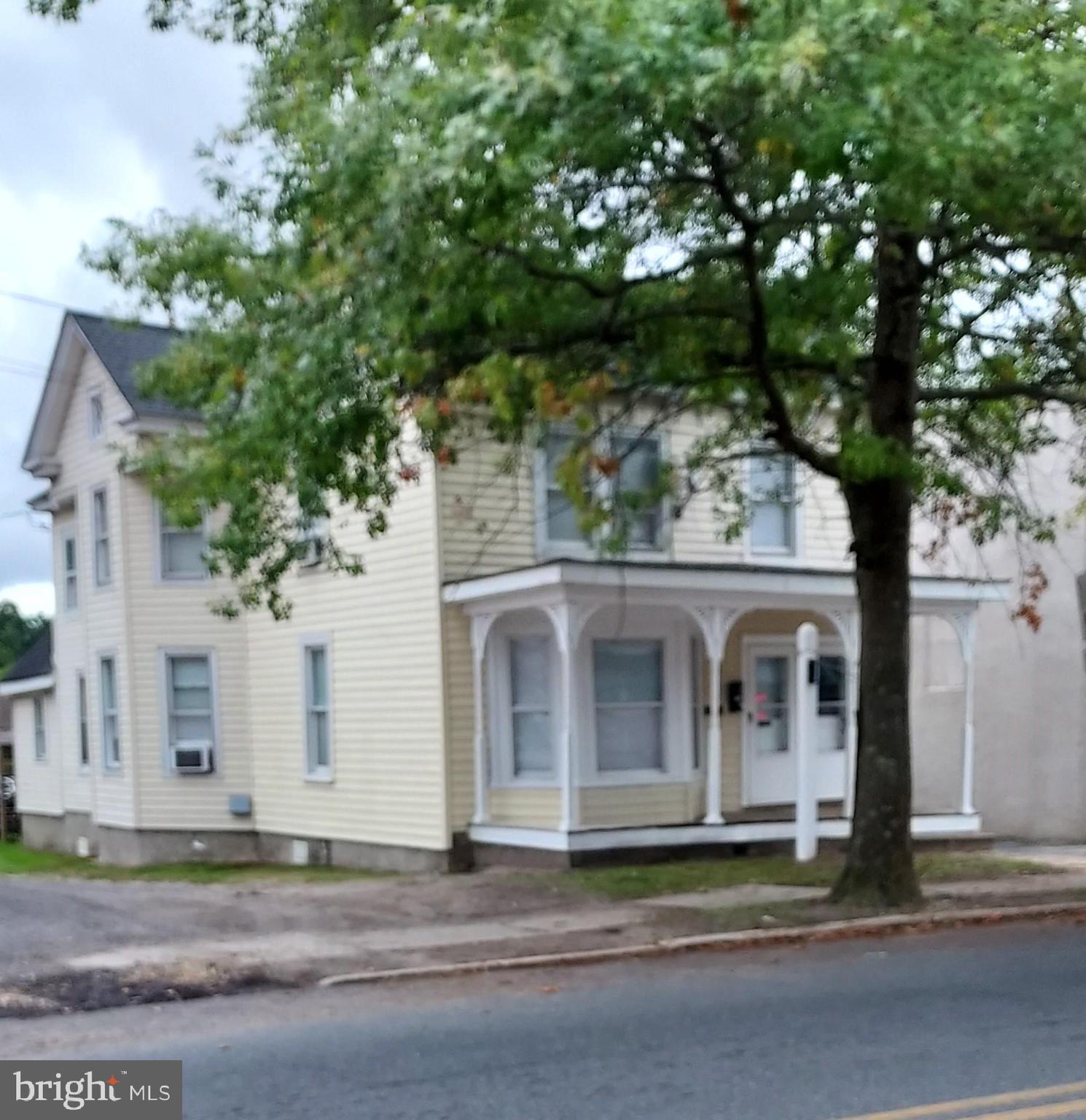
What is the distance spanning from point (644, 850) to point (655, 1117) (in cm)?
1117

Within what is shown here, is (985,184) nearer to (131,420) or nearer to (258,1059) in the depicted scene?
(258,1059)

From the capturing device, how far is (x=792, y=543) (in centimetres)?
2131

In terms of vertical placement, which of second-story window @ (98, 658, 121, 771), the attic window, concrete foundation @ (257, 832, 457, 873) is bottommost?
concrete foundation @ (257, 832, 457, 873)

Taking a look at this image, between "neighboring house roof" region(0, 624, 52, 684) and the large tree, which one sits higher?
the large tree

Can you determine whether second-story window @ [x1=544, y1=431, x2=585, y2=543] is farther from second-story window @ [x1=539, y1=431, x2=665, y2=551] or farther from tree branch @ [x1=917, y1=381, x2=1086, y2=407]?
tree branch @ [x1=917, y1=381, x2=1086, y2=407]

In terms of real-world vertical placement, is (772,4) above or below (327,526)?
above

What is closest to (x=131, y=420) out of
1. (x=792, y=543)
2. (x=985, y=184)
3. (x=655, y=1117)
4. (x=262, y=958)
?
(x=792, y=543)

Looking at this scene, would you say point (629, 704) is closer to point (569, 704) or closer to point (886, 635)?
A: point (569, 704)

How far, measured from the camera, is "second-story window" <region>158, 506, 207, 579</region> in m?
23.5

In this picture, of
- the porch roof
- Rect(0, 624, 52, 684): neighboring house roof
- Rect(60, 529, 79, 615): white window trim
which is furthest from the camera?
Rect(0, 624, 52, 684): neighboring house roof

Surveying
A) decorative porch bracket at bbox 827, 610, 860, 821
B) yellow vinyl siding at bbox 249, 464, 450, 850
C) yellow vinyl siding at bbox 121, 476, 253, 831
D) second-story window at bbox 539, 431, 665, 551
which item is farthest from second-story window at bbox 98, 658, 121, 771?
decorative porch bracket at bbox 827, 610, 860, 821

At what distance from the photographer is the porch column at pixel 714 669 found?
18.2m

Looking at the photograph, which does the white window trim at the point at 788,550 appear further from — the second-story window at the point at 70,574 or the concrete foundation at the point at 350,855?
the second-story window at the point at 70,574

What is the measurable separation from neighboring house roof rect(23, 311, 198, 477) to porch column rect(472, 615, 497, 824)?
6.67 m
